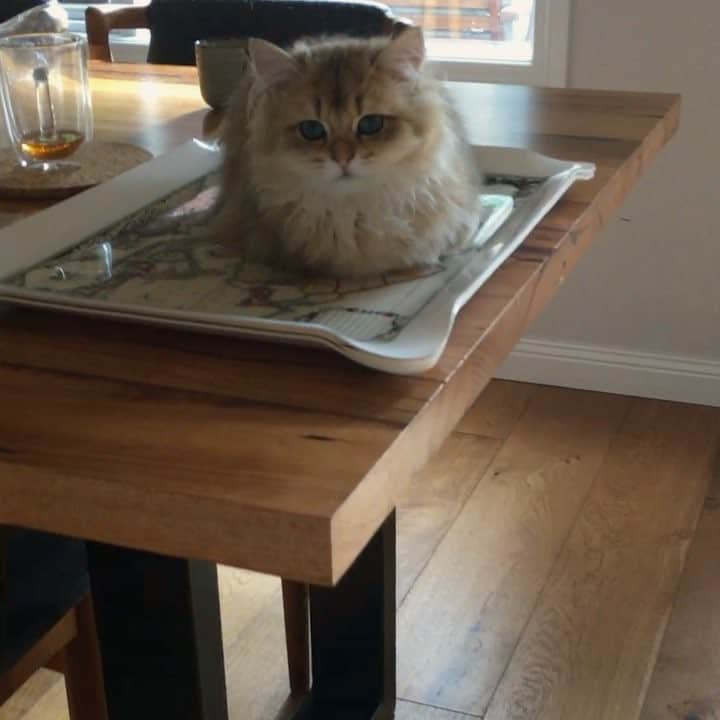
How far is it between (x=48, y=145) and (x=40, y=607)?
1.69 ft

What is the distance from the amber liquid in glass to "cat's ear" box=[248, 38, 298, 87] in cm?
43

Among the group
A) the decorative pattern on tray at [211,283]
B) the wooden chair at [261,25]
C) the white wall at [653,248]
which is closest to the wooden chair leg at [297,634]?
the wooden chair at [261,25]

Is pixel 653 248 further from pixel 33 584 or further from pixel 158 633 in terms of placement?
pixel 158 633

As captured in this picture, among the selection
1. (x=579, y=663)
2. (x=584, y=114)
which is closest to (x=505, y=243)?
(x=584, y=114)

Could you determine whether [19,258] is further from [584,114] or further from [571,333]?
[571,333]

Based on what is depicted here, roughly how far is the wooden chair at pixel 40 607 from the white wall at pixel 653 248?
1466 mm

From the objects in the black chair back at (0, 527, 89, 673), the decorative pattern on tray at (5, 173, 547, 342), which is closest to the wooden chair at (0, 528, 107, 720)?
the black chair back at (0, 527, 89, 673)

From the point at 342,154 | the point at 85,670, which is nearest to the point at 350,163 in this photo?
the point at 342,154

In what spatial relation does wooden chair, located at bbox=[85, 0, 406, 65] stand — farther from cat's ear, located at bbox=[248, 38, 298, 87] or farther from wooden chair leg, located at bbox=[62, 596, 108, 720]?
wooden chair leg, located at bbox=[62, 596, 108, 720]

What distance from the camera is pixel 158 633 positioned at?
80 cm

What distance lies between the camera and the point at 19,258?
0.90m

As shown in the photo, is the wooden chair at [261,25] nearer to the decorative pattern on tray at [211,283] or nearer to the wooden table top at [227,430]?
the decorative pattern on tray at [211,283]

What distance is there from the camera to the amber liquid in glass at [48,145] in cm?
125

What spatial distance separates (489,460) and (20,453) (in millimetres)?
1697
